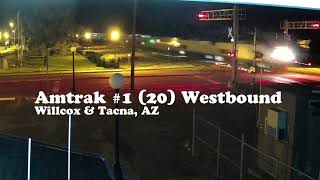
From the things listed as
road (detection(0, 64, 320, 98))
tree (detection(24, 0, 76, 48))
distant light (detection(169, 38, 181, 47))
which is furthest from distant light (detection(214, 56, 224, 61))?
road (detection(0, 64, 320, 98))

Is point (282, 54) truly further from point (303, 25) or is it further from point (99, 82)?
point (99, 82)

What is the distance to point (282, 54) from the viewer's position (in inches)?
2307

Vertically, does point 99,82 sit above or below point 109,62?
below

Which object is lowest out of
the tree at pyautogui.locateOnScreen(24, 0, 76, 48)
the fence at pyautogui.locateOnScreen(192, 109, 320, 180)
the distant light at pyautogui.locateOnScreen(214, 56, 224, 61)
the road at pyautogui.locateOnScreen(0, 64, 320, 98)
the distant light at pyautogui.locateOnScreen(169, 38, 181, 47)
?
the fence at pyautogui.locateOnScreen(192, 109, 320, 180)

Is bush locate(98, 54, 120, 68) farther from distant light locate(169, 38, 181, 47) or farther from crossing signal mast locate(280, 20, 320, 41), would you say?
distant light locate(169, 38, 181, 47)

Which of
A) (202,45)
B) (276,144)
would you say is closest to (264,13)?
(202,45)

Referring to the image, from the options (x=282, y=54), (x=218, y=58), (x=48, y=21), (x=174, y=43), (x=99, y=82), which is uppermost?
(x=48, y=21)

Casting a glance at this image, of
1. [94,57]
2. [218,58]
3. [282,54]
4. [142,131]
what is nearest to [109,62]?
[94,57]

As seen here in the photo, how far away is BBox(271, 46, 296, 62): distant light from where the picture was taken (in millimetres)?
57938

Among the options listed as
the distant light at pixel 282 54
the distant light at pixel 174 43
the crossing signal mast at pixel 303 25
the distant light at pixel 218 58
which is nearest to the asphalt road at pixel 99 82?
the distant light at pixel 282 54

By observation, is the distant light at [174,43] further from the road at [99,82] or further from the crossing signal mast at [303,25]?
the road at [99,82]

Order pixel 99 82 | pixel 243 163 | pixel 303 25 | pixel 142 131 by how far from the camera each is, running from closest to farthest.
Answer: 1. pixel 243 163
2. pixel 142 131
3. pixel 99 82
4. pixel 303 25

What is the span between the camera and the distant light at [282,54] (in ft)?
190

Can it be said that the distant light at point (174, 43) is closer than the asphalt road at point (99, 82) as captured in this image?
No
